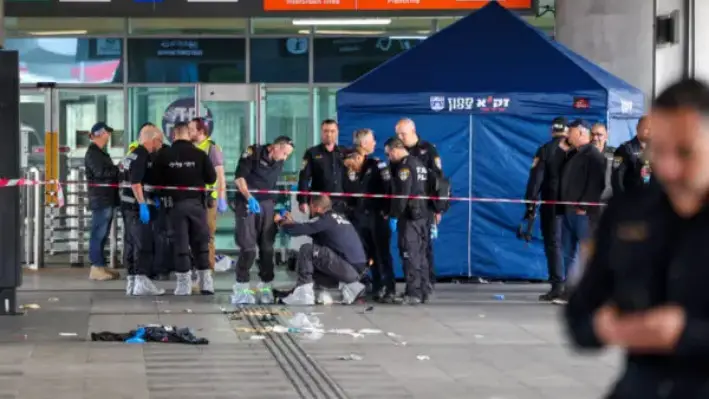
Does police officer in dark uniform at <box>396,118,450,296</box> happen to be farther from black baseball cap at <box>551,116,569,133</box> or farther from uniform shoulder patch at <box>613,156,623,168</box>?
uniform shoulder patch at <box>613,156,623,168</box>

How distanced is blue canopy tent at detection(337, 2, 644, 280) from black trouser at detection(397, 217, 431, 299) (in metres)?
2.25

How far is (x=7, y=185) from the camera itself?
13.7m

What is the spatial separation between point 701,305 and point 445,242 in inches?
583

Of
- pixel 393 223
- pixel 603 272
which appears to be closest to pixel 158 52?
pixel 393 223

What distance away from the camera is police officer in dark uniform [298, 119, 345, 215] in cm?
1647

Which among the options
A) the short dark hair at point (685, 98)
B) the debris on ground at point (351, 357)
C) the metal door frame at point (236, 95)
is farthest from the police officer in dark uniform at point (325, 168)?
the short dark hair at point (685, 98)

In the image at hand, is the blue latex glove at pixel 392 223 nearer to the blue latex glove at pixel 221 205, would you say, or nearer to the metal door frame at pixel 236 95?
the blue latex glove at pixel 221 205

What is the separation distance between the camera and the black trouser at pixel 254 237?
15664 mm

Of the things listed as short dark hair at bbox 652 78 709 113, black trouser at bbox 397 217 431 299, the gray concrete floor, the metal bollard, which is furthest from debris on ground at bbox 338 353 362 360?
the metal bollard

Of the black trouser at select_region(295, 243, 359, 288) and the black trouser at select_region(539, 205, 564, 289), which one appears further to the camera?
the black trouser at select_region(539, 205, 564, 289)

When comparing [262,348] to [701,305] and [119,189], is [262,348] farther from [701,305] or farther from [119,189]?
[701,305]

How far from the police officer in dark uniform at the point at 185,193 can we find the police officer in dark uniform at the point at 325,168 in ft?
3.47

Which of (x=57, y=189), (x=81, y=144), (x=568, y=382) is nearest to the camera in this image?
(x=568, y=382)

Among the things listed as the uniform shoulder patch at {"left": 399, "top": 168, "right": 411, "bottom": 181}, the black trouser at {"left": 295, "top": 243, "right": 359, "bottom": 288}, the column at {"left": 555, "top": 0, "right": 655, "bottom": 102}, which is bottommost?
the black trouser at {"left": 295, "top": 243, "right": 359, "bottom": 288}
